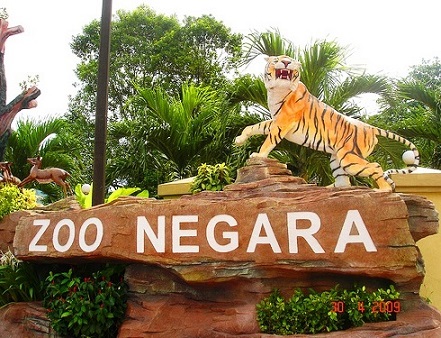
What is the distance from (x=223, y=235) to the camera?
5410 mm

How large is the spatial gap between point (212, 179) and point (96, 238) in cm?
176

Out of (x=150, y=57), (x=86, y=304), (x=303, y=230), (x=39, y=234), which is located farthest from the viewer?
(x=150, y=57)

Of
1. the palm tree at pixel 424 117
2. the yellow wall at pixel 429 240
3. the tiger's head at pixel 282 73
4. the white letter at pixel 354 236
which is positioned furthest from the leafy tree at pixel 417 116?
the white letter at pixel 354 236

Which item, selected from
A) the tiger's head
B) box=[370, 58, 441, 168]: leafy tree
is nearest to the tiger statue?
the tiger's head

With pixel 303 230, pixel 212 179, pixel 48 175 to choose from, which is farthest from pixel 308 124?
pixel 48 175

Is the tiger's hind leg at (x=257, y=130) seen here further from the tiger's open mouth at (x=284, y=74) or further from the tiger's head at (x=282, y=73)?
the tiger's open mouth at (x=284, y=74)

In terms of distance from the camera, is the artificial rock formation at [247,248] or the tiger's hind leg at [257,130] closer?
the artificial rock formation at [247,248]

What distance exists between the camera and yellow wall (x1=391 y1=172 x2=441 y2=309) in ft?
21.4

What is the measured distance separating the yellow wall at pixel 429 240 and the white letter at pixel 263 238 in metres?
2.36

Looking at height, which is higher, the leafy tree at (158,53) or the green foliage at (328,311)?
the leafy tree at (158,53)

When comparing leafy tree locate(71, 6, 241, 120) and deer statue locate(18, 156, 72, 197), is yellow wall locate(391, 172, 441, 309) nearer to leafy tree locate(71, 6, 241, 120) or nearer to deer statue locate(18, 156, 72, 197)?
deer statue locate(18, 156, 72, 197)

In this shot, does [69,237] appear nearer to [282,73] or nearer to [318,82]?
[282,73]

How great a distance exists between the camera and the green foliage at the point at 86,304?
5.65m
